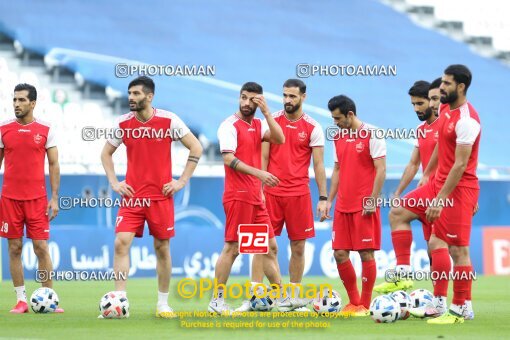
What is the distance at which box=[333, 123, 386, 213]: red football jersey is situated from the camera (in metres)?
11.9

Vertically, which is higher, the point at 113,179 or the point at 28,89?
the point at 28,89

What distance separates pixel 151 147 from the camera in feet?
37.8

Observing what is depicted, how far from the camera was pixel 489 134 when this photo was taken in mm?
31969

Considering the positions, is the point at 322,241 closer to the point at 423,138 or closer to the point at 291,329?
the point at 423,138

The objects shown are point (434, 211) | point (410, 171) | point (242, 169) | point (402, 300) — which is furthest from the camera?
point (410, 171)

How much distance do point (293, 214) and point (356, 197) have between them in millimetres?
911

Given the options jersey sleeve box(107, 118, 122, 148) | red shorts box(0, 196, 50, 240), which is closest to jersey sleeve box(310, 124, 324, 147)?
jersey sleeve box(107, 118, 122, 148)

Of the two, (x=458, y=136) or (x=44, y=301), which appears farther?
(x=44, y=301)

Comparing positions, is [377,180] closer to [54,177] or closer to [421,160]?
[421,160]

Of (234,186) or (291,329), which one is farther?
(234,186)

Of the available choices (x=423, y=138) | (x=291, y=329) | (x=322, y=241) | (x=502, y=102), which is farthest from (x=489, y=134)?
(x=291, y=329)

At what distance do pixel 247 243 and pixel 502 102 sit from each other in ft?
75.9

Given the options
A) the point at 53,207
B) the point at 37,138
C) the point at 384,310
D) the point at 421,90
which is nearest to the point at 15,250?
the point at 53,207

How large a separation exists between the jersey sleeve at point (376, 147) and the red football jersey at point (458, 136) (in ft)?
3.06
